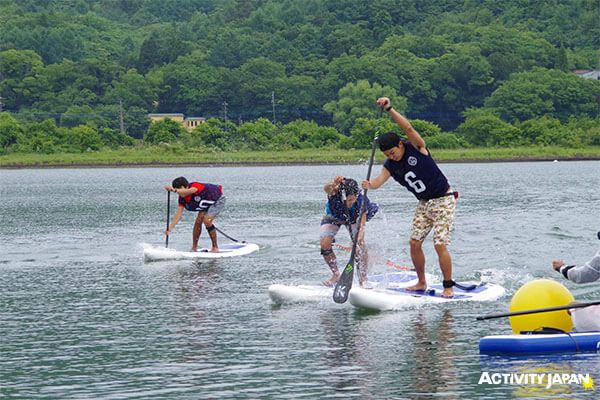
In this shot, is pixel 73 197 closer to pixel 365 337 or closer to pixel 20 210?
pixel 20 210

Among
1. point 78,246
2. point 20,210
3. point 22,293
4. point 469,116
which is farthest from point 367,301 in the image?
point 469,116

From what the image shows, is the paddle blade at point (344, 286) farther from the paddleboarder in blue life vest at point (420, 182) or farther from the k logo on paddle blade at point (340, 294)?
the paddleboarder in blue life vest at point (420, 182)

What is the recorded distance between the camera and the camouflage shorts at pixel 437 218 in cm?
1644

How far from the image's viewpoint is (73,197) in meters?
A: 56.5

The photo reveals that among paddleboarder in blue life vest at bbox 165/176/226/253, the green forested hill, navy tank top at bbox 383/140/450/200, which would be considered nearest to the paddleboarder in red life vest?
navy tank top at bbox 383/140/450/200

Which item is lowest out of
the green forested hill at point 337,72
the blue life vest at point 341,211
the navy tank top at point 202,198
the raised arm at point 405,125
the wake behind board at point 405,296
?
the wake behind board at point 405,296

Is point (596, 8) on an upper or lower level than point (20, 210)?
upper

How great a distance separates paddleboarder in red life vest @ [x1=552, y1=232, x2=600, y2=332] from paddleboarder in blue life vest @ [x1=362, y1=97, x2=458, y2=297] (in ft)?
10.2

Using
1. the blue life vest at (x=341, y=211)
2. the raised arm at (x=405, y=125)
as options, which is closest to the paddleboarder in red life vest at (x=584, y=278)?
the raised arm at (x=405, y=125)

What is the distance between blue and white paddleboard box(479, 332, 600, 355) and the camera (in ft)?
43.3

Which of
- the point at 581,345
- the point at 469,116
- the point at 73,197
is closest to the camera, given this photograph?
the point at 581,345

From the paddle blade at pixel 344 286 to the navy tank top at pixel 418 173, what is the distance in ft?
4.96

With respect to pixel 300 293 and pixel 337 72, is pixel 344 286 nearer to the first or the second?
pixel 300 293

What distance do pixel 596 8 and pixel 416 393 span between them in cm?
17952
